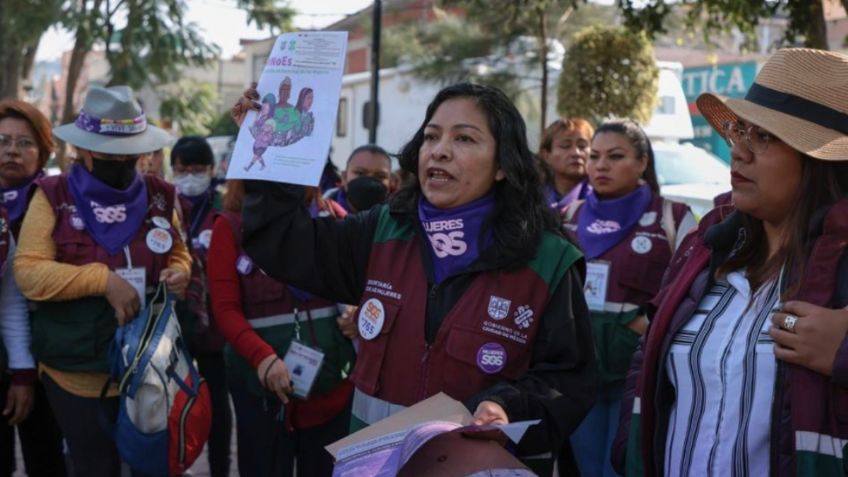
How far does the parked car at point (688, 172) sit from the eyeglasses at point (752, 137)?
31.4 feet

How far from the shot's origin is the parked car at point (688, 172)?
41.3ft

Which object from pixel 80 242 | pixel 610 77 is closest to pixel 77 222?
pixel 80 242

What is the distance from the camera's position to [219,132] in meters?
45.4

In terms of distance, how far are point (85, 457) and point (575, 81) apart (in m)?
7.44

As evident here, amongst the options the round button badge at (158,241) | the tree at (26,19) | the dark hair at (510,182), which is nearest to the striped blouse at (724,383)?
the dark hair at (510,182)

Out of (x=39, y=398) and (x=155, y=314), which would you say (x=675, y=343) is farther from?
(x=39, y=398)

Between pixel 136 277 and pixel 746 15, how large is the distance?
203 inches

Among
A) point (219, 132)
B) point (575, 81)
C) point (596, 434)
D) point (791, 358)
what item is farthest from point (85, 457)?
point (219, 132)

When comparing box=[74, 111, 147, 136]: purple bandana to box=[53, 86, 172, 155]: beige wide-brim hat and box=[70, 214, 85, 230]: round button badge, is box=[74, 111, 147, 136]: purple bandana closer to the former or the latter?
box=[53, 86, 172, 155]: beige wide-brim hat

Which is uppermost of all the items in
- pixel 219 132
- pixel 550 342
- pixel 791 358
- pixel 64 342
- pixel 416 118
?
pixel 791 358

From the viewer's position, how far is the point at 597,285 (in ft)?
17.5

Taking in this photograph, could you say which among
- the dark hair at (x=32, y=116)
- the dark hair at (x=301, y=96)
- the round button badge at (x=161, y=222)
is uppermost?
the dark hair at (x=301, y=96)

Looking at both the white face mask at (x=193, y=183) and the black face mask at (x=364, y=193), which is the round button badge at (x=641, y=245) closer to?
the black face mask at (x=364, y=193)

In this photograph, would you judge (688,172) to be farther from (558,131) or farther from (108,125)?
(108,125)
